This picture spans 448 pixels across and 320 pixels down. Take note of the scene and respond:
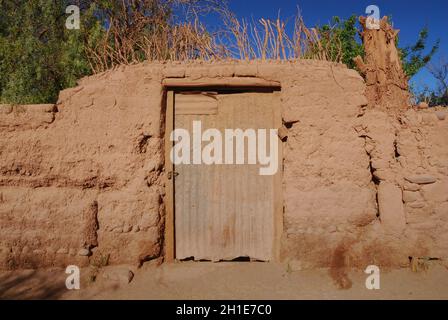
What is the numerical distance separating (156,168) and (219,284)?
132 cm

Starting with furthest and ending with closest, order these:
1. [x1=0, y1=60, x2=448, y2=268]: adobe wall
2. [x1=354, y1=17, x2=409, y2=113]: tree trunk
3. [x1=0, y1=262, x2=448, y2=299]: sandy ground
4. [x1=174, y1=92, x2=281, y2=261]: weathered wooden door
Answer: [x1=174, y1=92, x2=281, y2=261]: weathered wooden door → [x1=354, y1=17, x2=409, y2=113]: tree trunk → [x1=0, y1=60, x2=448, y2=268]: adobe wall → [x1=0, y1=262, x2=448, y2=299]: sandy ground

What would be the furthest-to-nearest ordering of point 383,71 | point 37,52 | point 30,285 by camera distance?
point 37,52 < point 383,71 < point 30,285

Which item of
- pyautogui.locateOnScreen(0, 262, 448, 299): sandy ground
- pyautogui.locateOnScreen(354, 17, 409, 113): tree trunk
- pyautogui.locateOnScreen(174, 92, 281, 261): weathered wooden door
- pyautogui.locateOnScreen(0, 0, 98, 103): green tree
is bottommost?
pyautogui.locateOnScreen(0, 262, 448, 299): sandy ground

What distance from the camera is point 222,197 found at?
12.1 ft

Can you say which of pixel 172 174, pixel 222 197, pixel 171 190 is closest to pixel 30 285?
pixel 171 190

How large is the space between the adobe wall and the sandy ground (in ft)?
0.47

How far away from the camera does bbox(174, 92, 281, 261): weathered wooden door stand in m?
3.68

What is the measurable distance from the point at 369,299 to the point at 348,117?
1.73 meters

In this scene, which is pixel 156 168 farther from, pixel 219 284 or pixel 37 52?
pixel 37 52

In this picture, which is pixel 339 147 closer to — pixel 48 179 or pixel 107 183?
pixel 107 183

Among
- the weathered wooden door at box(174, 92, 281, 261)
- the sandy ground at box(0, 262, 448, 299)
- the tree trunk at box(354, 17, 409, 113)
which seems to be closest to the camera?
the sandy ground at box(0, 262, 448, 299)

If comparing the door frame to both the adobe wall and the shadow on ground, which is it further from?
the shadow on ground

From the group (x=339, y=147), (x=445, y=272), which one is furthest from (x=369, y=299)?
(x=339, y=147)

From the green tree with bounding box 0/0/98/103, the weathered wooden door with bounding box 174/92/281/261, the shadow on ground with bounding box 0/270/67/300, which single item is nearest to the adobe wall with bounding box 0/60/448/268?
the shadow on ground with bounding box 0/270/67/300
